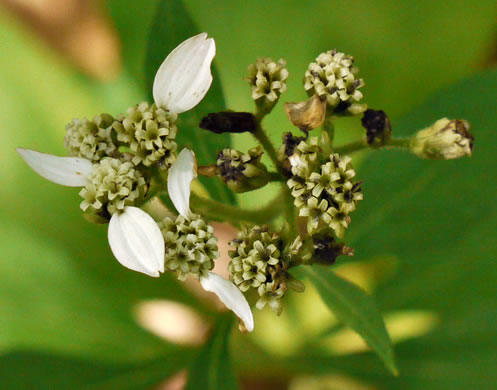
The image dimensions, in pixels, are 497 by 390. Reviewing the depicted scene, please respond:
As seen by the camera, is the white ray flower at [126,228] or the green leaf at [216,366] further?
the green leaf at [216,366]

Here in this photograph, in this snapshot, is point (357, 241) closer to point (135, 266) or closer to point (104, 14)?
point (135, 266)

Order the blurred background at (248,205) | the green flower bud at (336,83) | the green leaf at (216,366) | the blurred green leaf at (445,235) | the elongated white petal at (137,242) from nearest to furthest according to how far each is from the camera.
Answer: the elongated white petal at (137,242)
the green flower bud at (336,83)
the green leaf at (216,366)
the blurred green leaf at (445,235)
the blurred background at (248,205)

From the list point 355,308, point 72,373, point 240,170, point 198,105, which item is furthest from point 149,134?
point 72,373

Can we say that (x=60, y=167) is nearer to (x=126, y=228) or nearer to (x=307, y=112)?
(x=126, y=228)

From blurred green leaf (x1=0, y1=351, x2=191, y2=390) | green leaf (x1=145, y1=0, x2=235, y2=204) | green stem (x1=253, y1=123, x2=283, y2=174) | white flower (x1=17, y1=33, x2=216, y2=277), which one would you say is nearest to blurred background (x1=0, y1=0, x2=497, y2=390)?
blurred green leaf (x1=0, y1=351, x2=191, y2=390)

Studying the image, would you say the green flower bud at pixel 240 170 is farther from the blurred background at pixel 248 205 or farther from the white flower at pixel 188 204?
the blurred background at pixel 248 205

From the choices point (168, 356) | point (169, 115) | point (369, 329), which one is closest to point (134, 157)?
point (169, 115)

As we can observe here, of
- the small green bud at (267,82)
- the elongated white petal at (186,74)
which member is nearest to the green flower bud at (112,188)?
the elongated white petal at (186,74)
